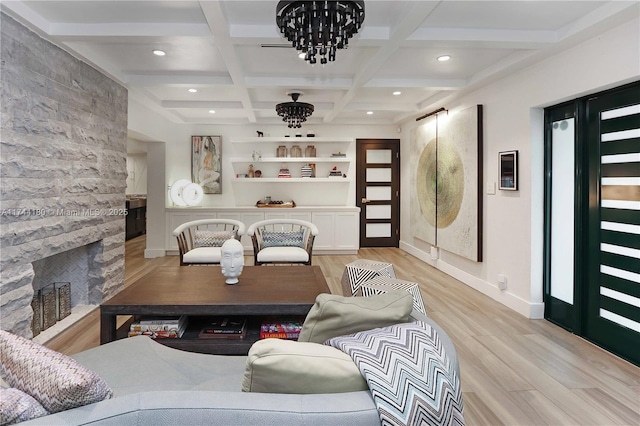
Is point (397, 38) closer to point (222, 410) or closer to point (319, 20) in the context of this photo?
point (319, 20)

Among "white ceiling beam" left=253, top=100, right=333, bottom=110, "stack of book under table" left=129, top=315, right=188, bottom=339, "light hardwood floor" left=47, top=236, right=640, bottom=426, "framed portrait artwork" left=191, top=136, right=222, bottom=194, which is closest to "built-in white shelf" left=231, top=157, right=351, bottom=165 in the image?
"framed portrait artwork" left=191, top=136, right=222, bottom=194

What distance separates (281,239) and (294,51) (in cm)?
200

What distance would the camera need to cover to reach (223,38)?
2928mm

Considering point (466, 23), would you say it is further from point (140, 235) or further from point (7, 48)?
point (140, 235)

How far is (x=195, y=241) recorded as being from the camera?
4.25 m

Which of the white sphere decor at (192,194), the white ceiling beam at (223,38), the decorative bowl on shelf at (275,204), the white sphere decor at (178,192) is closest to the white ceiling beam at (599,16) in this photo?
the white ceiling beam at (223,38)

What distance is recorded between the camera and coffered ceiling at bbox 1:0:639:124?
2.59m

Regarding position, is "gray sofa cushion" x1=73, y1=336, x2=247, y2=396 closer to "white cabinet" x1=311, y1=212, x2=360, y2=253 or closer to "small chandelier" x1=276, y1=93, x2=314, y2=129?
"small chandelier" x1=276, y1=93, x2=314, y2=129

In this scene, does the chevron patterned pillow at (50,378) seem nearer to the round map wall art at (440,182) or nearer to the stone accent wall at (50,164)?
Result: the stone accent wall at (50,164)

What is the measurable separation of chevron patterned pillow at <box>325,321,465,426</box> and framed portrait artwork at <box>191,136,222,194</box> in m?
6.33

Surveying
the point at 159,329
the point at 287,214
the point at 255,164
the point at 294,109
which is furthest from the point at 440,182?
the point at 159,329

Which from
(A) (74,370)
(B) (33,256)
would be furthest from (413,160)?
(A) (74,370)

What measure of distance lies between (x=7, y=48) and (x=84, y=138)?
40.5 inches

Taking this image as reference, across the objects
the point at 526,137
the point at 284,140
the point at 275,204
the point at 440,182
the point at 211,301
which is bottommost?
the point at 211,301
